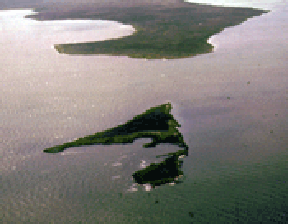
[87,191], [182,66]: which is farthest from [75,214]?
[182,66]

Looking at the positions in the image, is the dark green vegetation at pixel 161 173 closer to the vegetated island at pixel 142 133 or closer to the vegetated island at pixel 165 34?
the vegetated island at pixel 142 133

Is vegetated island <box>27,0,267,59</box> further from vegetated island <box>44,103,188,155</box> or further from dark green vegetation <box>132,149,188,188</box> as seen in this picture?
dark green vegetation <box>132,149,188,188</box>

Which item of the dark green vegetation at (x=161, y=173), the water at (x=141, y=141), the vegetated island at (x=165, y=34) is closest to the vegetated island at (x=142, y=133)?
the water at (x=141, y=141)

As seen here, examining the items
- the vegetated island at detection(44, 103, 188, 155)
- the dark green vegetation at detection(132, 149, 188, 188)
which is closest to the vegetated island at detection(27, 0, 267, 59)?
the vegetated island at detection(44, 103, 188, 155)

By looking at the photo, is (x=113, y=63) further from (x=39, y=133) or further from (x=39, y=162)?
(x=39, y=162)

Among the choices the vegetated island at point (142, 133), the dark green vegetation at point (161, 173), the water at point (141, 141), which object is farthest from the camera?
the vegetated island at point (142, 133)

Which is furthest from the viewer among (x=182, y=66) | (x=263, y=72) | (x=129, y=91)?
→ (x=182, y=66)
